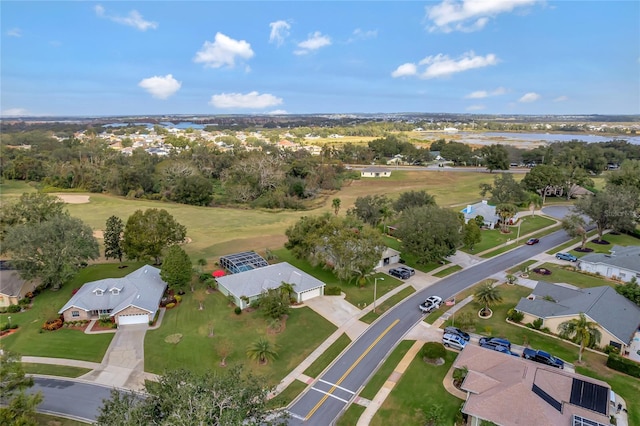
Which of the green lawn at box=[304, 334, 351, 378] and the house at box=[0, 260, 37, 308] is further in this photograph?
the house at box=[0, 260, 37, 308]

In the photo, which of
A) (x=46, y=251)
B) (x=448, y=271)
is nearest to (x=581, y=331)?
(x=448, y=271)

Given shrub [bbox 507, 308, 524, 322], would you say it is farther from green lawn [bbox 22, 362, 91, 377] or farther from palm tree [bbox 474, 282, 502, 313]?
green lawn [bbox 22, 362, 91, 377]

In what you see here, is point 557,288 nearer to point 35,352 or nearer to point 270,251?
point 270,251

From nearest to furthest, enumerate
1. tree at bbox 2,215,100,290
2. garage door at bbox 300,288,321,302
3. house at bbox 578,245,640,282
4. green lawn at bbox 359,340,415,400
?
green lawn at bbox 359,340,415,400
tree at bbox 2,215,100,290
garage door at bbox 300,288,321,302
house at bbox 578,245,640,282

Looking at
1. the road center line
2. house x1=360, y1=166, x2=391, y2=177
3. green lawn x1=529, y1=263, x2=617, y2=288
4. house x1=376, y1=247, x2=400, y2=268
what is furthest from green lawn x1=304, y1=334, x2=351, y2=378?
house x1=360, y1=166, x2=391, y2=177

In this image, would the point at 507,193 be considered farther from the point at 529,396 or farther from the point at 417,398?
the point at 417,398

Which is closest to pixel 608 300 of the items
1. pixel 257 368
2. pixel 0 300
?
pixel 257 368
